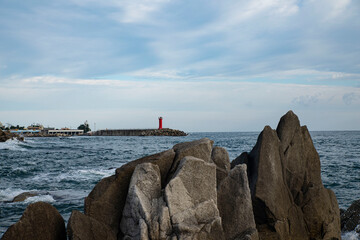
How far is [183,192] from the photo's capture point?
27.4ft

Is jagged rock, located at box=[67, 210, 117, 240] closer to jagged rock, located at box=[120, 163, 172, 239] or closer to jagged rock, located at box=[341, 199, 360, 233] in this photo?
jagged rock, located at box=[120, 163, 172, 239]

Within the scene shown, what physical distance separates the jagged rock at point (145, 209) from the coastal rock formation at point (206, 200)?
2 cm

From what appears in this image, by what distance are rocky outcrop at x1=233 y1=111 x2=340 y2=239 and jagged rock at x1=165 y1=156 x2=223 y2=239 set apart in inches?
92.1

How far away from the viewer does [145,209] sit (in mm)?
8164

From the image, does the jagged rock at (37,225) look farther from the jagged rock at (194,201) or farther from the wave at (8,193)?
the wave at (8,193)

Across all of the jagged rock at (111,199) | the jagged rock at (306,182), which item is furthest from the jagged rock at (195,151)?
the jagged rock at (306,182)

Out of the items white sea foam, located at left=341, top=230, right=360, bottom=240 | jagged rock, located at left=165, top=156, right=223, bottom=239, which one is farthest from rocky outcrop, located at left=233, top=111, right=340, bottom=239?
jagged rock, located at left=165, top=156, right=223, bottom=239

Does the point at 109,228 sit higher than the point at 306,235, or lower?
higher

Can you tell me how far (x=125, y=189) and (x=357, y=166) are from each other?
28779 millimetres

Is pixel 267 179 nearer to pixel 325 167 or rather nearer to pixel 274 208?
pixel 274 208

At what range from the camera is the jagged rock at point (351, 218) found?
13234 millimetres

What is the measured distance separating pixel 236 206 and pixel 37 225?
4.58 meters

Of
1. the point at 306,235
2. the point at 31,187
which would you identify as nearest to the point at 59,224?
the point at 306,235

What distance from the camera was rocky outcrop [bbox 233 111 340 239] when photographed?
34.2 feet
